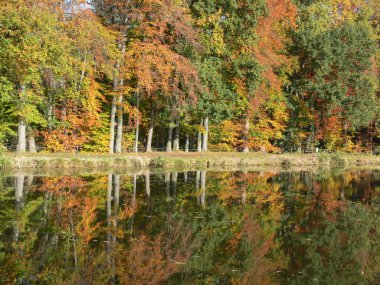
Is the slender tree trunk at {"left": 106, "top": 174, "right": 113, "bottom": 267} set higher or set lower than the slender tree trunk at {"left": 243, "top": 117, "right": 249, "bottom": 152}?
lower

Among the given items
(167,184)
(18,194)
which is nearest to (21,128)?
(167,184)

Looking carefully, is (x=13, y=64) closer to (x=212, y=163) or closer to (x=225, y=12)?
(x=212, y=163)

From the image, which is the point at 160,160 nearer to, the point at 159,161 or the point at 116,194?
the point at 159,161

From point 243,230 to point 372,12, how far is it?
46324 mm

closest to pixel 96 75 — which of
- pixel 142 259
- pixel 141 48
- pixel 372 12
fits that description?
pixel 141 48

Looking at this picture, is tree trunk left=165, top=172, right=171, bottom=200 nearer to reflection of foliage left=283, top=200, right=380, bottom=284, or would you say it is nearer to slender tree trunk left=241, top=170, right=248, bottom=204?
slender tree trunk left=241, top=170, right=248, bottom=204

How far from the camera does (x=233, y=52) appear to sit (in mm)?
Answer: 39188

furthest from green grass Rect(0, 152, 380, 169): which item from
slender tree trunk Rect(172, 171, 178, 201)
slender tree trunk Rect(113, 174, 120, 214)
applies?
slender tree trunk Rect(113, 174, 120, 214)

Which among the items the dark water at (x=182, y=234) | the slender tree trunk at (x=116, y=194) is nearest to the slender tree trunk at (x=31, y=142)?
the slender tree trunk at (x=116, y=194)

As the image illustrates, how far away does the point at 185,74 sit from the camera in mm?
34344

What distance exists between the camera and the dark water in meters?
9.73

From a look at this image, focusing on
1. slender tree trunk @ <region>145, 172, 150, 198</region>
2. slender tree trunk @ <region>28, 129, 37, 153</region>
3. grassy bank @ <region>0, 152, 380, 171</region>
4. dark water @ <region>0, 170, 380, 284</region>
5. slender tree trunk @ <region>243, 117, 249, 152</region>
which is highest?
slender tree trunk @ <region>243, 117, 249, 152</region>

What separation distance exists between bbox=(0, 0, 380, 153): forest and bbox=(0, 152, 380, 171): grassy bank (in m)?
1.90

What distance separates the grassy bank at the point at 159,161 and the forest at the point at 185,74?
1897mm
